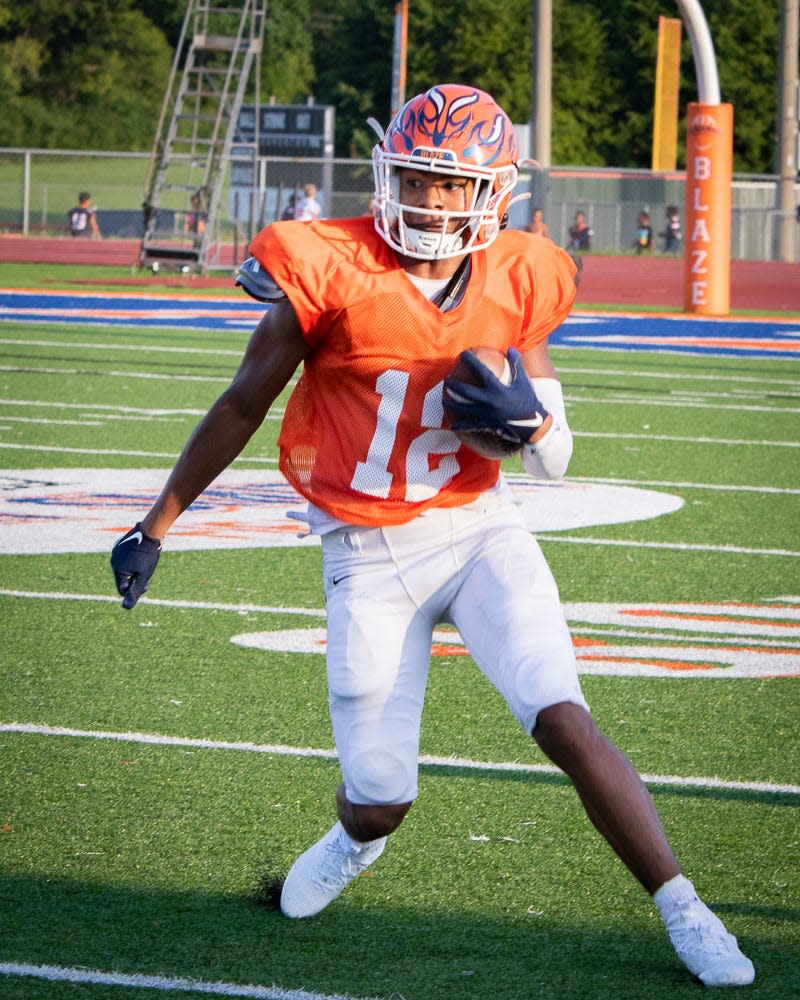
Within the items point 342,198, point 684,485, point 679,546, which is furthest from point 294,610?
point 342,198

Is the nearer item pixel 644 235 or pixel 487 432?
pixel 487 432

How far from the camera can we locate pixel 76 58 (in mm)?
62781

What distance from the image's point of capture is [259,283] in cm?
339

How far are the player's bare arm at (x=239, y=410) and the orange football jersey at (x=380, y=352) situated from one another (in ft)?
0.18

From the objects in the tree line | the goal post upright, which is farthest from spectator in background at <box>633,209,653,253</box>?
the goal post upright

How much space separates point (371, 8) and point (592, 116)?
888 centimetres

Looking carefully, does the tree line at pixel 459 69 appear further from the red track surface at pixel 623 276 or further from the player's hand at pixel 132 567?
the player's hand at pixel 132 567

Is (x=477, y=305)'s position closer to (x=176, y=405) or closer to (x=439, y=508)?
(x=439, y=508)

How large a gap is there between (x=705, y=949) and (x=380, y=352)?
1.34 m

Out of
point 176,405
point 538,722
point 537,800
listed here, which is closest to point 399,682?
point 538,722

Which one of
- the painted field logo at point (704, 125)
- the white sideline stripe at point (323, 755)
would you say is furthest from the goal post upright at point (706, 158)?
the white sideline stripe at point (323, 755)

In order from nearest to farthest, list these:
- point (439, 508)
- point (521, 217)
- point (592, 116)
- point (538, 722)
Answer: point (538, 722) → point (439, 508) → point (521, 217) → point (592, 116)

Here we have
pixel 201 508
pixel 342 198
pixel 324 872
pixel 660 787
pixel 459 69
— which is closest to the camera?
pixel 324 872

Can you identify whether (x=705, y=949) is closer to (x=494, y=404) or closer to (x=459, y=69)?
(x=494, y=404)
